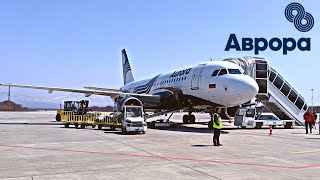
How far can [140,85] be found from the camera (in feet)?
124

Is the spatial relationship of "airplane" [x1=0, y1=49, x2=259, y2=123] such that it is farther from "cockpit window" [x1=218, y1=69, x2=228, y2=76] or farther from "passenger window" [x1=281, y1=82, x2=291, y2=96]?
"passenger window" [x1=281, y1=82, x2=291, y2=96]

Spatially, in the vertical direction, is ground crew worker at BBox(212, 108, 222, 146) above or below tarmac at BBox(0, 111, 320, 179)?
above

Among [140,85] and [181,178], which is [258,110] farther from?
[181,178]

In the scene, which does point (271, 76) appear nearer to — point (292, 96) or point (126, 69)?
point (292, 96)

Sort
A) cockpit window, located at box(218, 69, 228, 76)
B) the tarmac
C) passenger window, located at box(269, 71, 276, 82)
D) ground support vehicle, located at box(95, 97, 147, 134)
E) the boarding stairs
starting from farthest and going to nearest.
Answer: passenger window, located at box(269, 71, 276, 82), the boarding stairs, cockpit window, located at box(218, 69, 228, 76), ground support vehicle, located at box(95, 97, 147, 134), the tarmac

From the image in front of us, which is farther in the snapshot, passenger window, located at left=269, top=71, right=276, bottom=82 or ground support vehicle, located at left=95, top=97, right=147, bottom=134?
passenger window, located at left=269, top=71, right=276, bottom=82

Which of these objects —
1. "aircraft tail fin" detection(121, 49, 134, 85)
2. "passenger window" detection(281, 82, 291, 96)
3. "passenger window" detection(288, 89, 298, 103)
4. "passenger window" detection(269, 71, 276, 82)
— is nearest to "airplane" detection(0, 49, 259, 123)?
"passenger window" detection(269, 71, 276, 82)

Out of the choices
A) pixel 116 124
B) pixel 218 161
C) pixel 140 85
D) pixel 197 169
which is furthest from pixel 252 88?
pixel 140 85

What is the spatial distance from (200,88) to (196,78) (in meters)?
1.08

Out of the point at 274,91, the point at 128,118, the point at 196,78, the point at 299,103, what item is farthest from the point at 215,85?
the point at 299,103

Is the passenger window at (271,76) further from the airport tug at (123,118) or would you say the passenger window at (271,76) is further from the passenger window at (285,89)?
the airport tug at (123,118)

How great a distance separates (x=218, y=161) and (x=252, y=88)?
40.9ft

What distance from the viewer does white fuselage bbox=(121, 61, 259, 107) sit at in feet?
74.0

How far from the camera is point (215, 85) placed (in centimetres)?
2358
